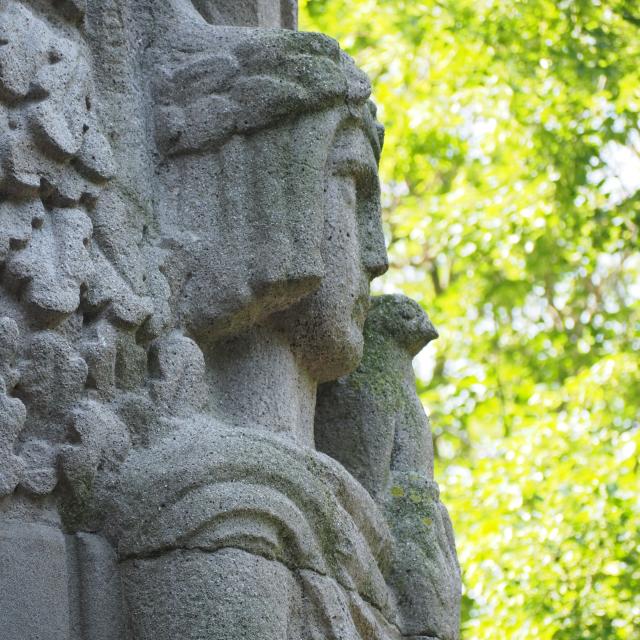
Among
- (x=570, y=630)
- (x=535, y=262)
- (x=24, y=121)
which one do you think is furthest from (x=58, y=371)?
(x=535, y=262)

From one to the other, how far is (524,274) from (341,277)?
21.4 feet

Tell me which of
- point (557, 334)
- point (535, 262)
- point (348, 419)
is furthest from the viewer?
point (557, 334)

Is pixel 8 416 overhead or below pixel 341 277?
below

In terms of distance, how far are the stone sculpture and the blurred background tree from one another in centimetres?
397

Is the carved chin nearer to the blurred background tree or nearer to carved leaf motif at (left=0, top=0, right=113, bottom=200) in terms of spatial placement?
carved leaf motif at (left=0, top=0, right=113, bottom=200)

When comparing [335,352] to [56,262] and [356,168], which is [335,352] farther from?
[56,262]

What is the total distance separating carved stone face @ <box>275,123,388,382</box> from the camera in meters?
3.49

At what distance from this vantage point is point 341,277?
3.51m

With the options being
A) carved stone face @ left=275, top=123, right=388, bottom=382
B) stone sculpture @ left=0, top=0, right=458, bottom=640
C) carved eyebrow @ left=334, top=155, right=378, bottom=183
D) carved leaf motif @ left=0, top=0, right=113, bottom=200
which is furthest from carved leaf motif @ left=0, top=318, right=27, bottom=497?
carved eyebrow @ left=334, top=155, right=378, bottom=183

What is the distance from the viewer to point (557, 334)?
1045 centimetres

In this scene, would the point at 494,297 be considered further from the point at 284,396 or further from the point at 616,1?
the point at 284,396

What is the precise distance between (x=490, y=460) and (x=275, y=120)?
5.30m

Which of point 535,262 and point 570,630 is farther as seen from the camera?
point 535,262

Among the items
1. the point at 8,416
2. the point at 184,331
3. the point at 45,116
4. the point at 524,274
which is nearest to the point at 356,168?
the point at 184,331
